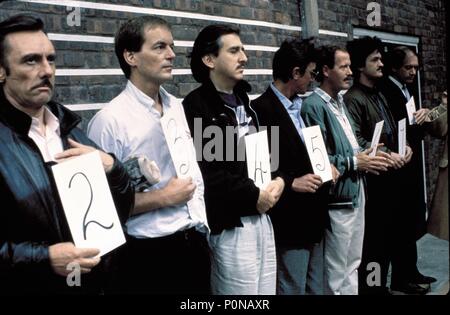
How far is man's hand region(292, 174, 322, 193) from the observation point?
3.70 meters

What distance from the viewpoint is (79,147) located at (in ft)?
7.63

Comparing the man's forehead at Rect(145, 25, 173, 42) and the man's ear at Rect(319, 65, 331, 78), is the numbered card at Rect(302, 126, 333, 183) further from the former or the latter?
the man's forehead at Rect(145, 25, 173, 42)

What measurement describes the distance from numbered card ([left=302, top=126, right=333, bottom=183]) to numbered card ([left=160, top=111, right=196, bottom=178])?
3.21 feet

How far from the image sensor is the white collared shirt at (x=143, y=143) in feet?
8.87

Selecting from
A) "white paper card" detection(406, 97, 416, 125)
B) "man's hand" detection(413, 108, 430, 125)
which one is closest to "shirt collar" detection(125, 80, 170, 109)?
"white paper card" detection(406, 97, 416, 125)

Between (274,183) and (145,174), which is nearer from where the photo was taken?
(145,174)

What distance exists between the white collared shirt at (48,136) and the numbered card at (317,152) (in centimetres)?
166

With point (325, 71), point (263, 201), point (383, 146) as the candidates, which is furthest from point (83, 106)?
point (383, 146)

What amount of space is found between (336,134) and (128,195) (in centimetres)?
195

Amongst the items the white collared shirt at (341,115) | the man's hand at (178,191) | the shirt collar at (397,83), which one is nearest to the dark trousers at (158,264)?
the man's hand at (178,191)

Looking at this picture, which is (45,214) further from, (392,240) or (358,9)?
(358,9)

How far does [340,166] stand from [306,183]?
45 centimetres

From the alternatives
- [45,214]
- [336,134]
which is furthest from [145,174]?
[336,134]

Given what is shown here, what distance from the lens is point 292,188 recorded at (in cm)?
372
